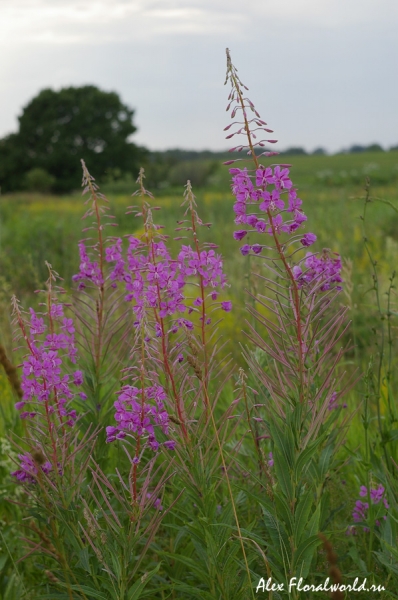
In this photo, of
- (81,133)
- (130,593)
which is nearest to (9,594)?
(130,593)

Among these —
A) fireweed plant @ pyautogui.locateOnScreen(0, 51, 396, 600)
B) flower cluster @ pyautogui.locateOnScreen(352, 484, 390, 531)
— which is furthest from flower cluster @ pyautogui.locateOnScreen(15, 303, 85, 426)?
flower cluster @ pyautogui.locateOnScreen(352, 484, 390, 531)

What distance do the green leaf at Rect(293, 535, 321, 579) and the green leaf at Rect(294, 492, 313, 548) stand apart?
0.03 m

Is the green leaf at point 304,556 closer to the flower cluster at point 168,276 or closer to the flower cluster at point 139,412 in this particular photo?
the flower cluster at point 139,412

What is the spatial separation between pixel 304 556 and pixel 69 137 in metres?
46.1

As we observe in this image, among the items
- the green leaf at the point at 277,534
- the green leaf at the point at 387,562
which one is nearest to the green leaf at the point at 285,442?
the green leaf at the point at 277,534

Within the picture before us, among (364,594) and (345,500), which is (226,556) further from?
(345,500)

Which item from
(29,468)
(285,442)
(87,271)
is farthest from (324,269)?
(29,468)

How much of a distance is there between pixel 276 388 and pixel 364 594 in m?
0.91

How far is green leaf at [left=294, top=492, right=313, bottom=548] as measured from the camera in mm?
1824

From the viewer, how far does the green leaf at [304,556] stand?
1822 mm

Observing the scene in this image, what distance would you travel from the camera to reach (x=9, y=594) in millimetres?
2426

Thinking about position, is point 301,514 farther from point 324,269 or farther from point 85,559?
point 324,269

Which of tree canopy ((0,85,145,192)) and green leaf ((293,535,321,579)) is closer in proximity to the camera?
green leaf ((293,535,321,579))

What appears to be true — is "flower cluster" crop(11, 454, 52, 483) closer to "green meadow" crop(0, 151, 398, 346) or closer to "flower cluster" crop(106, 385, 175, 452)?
"flower cluster" crop(106, 385, 175, 452)
